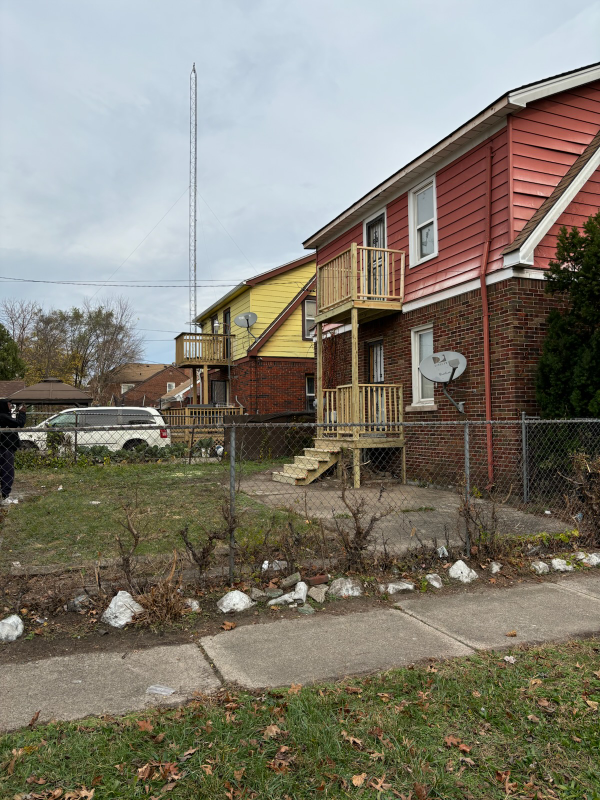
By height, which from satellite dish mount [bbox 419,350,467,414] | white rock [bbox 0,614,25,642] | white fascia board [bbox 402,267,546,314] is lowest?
white rock [bbox 0,614,25,642]

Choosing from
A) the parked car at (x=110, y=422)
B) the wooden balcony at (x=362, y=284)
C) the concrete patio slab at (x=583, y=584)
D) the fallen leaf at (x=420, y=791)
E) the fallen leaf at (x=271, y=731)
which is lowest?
the concrete patio slab at (x=583, y=584)

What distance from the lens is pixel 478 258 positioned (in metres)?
9.84

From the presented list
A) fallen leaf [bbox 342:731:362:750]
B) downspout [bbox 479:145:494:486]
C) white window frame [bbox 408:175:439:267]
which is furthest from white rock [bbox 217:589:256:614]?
white window frame [bbox 408:175:439:267]

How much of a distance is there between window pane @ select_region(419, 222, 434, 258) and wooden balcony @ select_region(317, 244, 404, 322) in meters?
0.44

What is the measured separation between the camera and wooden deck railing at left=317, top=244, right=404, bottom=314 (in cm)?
1173

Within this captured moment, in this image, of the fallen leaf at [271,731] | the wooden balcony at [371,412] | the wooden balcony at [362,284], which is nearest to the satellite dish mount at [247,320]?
the wooden balcony at [362,284]

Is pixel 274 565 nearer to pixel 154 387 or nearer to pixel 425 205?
pixel 425 205

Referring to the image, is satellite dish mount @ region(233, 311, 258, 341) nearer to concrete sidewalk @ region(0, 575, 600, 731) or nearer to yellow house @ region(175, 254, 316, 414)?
yellow house @ region(175, 254, 316, 414)

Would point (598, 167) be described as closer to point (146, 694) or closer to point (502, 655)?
point (502, 655)

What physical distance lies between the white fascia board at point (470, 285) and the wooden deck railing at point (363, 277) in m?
0.53

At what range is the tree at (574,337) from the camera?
7695 millimetres

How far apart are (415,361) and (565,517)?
516 centimetres

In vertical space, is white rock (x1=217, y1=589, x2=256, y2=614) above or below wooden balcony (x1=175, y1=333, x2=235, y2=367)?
below

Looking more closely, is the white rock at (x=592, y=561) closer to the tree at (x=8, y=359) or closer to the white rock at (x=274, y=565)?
Answer: the white rock at (x=274, y=565)
